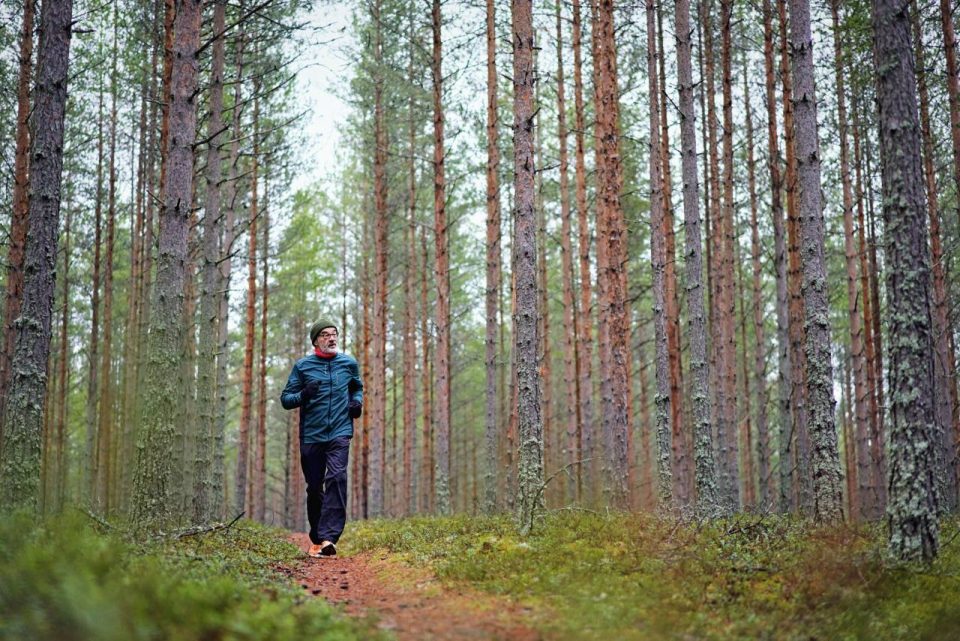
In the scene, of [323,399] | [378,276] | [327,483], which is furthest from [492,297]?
[327,483]

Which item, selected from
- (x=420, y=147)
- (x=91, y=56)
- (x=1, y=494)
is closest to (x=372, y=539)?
(x=1, y=494)

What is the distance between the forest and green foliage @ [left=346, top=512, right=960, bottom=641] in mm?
36

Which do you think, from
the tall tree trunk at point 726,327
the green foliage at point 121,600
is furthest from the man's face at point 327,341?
the tall tree trunk at point 726,327

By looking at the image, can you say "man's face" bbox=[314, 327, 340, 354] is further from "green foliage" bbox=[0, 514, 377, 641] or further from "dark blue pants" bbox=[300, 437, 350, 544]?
"green foliage" bbox=[0, 514, 377, 641]

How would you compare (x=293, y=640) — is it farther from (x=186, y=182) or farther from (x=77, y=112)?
(x=77, y=112)

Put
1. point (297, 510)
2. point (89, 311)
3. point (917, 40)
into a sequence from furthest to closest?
point (297, 510) → point (89, 311) → point (917, 40)

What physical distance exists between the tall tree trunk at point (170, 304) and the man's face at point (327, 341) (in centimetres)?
153

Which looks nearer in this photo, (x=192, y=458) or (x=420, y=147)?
(x=192, y=458)

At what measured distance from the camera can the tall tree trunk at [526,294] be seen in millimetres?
8180

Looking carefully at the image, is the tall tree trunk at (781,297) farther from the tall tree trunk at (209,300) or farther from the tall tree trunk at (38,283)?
the tall tree trunk at (38,283)

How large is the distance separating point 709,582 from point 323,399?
4602mm

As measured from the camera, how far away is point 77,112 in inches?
672

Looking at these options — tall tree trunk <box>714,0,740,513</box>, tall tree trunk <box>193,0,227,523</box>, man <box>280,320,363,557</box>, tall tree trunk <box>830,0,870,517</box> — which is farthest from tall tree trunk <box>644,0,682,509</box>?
tall tree trunk <box>193,0,227,523</box>

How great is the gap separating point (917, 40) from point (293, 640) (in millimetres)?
15593
